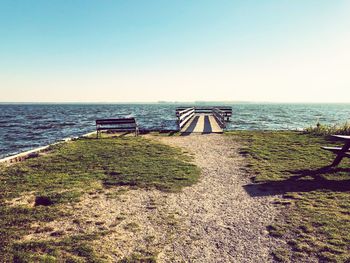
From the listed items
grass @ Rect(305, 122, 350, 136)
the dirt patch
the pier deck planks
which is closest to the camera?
the dirt patch

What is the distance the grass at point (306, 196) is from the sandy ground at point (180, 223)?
0.37 m

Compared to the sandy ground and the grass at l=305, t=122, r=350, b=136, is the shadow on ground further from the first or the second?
the grass at l=305, t=122, r=350, b=136

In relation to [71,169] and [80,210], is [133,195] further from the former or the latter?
[71,169]

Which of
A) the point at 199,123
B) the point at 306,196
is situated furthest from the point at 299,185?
the point at 199,123

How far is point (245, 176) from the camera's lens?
26.8 ft

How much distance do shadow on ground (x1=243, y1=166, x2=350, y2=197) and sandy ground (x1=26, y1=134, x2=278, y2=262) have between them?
0.35m

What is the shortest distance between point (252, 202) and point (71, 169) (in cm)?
580

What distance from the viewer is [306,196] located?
638 centimetres

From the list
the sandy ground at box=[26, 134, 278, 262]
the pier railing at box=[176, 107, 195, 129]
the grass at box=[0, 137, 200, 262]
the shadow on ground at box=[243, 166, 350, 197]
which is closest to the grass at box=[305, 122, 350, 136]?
the pier railing at box=[176, 107, 195, 129]

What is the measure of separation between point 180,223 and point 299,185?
3833 millimetres

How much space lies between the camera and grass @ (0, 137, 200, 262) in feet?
13.8

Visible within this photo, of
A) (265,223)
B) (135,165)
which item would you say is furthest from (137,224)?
(135,165)

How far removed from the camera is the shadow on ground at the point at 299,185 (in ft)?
22.3

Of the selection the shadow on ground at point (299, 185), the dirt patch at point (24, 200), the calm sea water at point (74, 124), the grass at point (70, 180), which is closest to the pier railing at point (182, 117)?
the calm sea water at point (74, 124)
